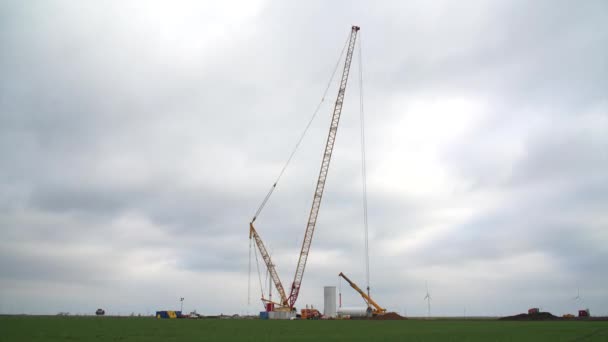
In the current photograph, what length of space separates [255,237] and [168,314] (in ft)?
151

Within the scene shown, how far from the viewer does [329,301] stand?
188875mm

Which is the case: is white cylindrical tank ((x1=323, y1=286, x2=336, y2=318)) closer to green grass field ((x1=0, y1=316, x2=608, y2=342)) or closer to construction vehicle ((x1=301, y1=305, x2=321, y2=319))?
construction vehicle ((x1=301, y1=305, x2=321, y2=319))

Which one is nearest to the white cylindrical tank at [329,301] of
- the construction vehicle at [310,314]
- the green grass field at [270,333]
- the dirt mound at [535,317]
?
the construction vehicle at [310,314]

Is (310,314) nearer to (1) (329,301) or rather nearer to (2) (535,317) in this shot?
(1) (329,301)

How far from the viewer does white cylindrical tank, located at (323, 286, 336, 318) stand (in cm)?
18704

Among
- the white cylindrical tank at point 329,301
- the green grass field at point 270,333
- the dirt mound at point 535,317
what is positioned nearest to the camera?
the green grass field at point 270,333

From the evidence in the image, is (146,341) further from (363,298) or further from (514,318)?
(363,298)

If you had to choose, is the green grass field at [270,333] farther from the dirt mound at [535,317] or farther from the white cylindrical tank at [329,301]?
the white cylindrical tank at [329,301]

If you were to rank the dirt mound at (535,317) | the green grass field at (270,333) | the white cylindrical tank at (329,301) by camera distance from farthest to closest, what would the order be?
1. the white cylindrical tank at (329,301)
2. the dirt mound at (535,317)
3. the green grass field at (270,333)

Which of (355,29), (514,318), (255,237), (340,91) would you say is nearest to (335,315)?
(255,237)

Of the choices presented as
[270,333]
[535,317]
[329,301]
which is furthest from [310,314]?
[270,333]

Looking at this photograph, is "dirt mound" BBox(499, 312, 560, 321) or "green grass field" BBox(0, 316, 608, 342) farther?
"dirt mound" BBox(499, 312, 560, 321)

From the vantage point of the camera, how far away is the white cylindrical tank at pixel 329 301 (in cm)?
18704

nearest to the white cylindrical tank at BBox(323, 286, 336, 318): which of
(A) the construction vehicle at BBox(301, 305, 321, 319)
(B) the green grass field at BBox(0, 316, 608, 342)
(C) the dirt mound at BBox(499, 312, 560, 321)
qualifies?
(A) the construction vehicle at BBox(301, 305, 321, 319)
